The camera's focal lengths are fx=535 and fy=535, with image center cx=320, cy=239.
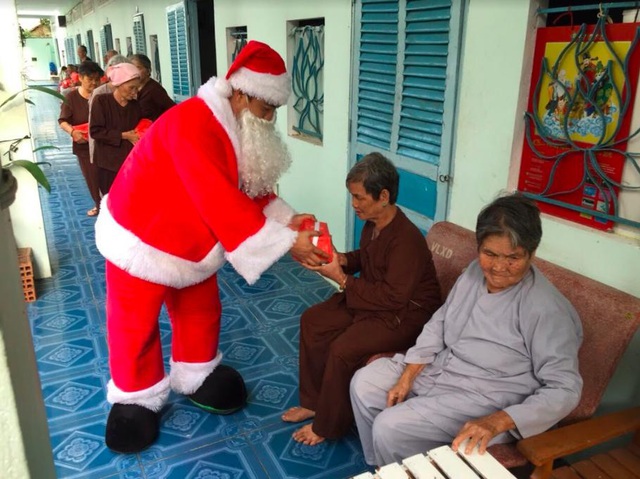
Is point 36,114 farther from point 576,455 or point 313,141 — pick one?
point 576,455

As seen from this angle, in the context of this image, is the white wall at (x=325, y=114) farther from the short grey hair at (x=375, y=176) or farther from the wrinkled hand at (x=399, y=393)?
the wrinkled hand at (x=399, y=393)

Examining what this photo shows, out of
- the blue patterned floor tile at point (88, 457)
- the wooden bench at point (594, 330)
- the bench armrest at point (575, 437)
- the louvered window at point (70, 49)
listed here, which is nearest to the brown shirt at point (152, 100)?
the blue patterned floor tile at point (88, 457)

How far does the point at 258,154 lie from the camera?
223 cm

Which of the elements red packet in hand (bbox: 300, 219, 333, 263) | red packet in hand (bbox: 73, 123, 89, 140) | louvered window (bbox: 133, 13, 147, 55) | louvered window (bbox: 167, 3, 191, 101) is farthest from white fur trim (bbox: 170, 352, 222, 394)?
louvered window (bbox: 133, 13, 147, 55)

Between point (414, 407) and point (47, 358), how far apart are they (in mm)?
2274

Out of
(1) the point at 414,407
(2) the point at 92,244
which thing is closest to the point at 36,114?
(2) the point at 92,244

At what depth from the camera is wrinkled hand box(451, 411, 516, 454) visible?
1553mm

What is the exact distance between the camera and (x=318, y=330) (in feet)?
8.07

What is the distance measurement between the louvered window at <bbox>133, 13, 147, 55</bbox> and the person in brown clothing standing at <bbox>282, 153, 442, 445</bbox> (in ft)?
26.7

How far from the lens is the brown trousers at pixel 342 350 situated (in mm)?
2238

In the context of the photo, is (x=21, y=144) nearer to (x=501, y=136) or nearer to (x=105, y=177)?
(x=105, y=177)

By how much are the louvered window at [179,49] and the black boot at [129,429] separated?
17.2 ft

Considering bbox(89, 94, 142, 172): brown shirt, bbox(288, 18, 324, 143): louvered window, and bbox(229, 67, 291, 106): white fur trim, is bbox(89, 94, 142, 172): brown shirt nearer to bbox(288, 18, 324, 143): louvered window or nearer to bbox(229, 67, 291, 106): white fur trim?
bbox(288, 18, 324, 143): louvered window

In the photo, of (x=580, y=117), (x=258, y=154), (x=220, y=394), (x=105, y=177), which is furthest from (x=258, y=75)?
(x=105, y=177)
